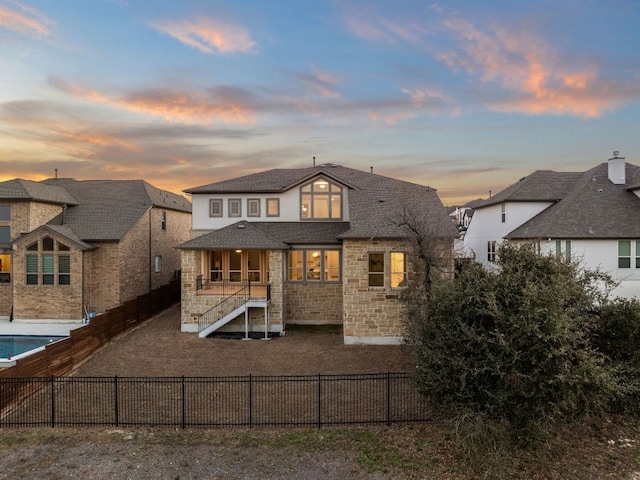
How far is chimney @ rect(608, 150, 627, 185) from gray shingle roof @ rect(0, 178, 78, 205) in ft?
115

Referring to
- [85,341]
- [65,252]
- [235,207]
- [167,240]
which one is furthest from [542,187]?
[65,252]

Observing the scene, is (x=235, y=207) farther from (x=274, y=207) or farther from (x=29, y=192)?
(x=29, y=192)

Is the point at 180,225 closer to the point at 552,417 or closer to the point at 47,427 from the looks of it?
the point at 47,427

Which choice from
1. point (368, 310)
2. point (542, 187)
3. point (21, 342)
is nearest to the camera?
point (368, 310)

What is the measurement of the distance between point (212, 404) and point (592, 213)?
23819 millimetres

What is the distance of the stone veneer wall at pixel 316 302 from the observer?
20.8m

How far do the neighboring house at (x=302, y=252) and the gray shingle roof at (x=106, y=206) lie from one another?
4.75 metres

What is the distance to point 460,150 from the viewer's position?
2838 cm

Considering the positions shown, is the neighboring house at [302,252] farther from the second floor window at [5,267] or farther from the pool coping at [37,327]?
the second floor window at [5,267]

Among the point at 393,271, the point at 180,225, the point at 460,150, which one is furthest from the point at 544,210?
the point at 180,225

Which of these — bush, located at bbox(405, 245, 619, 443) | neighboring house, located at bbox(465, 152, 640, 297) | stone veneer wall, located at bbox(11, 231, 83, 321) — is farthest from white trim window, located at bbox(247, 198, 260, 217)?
bush, located at bbox(405, 245, 619, 443)

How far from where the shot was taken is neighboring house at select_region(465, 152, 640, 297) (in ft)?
71.9

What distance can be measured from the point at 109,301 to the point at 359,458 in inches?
754

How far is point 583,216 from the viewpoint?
907 inches
